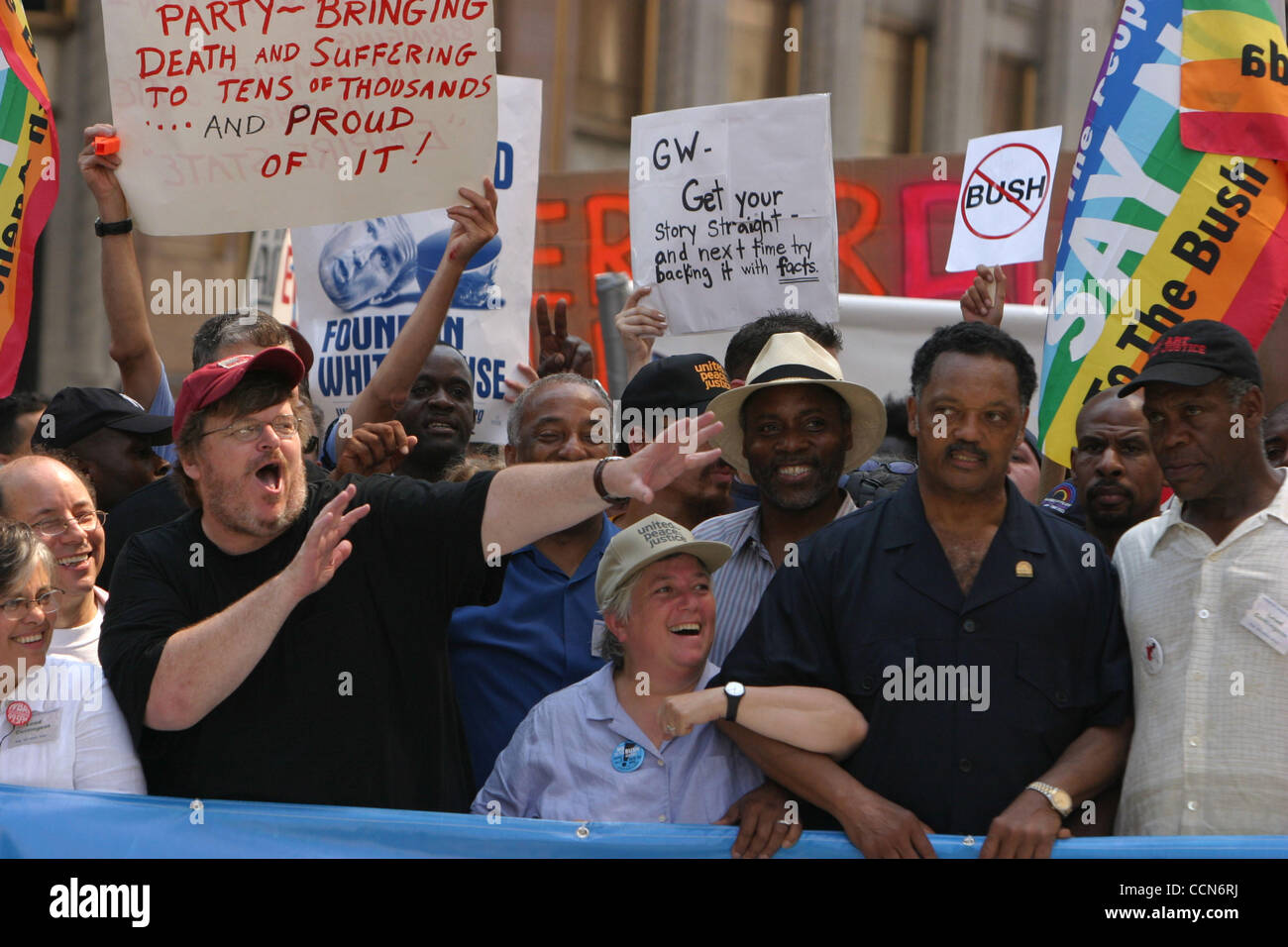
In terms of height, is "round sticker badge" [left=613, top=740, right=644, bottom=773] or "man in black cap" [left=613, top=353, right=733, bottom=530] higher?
"man in black cap" [left=613, top=353, right=733, bottom=530]

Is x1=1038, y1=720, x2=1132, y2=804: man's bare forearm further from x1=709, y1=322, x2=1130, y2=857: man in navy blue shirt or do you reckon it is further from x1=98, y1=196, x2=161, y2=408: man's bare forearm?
x1=98, y1=196, x2=161, y2=408: man's bare forearm

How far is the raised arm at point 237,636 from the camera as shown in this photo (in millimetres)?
2930

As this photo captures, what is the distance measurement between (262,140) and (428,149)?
1.47ft

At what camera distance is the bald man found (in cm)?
451

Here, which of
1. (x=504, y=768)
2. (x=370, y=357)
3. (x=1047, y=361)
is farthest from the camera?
(x=370, y=357)

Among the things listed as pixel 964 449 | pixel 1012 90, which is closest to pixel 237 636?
pixel 964 449

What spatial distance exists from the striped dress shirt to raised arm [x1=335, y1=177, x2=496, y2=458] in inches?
37.0

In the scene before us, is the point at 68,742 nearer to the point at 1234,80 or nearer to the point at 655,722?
the point at 655,722

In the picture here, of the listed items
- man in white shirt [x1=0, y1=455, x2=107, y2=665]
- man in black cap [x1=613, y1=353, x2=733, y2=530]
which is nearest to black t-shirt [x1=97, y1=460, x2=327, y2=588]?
man in white shirt [x1=0, y1=455, x2=107, y2=665]

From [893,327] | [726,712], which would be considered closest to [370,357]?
[893,327]

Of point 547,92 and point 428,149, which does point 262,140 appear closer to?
point 428,149

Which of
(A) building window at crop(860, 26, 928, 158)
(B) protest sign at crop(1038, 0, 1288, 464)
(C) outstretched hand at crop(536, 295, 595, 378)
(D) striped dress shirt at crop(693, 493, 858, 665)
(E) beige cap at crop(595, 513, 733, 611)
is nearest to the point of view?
(E) beige cap at crop(595, 513, 733, 611)

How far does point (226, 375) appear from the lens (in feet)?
10.6

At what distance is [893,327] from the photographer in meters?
6.48
